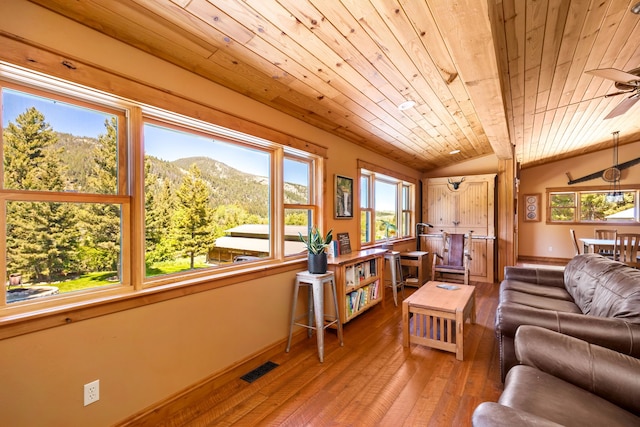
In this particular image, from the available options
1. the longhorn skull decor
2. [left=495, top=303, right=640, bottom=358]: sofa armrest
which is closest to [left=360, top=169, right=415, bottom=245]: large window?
the longhorn skull decor

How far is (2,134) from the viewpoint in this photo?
4.52 ft

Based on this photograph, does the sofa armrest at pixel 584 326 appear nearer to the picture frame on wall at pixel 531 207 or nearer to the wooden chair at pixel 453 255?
the wooden chair at pixel 453 255

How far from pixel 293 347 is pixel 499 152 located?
437 cm

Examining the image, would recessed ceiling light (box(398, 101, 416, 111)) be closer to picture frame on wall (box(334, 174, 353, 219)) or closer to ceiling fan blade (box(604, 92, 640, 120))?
picture frame on wall (box(334, 174, 353, 219))

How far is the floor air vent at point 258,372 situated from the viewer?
7.71 ft

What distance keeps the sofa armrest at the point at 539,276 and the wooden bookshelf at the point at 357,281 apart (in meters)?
1.52

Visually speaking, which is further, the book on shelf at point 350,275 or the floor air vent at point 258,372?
the book on shelf at point 350,275

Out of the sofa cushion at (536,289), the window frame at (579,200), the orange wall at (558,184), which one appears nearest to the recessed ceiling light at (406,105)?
the sofa cushion at (536,289)

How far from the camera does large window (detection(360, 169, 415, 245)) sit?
4727mm

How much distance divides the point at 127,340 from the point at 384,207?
14.4ft

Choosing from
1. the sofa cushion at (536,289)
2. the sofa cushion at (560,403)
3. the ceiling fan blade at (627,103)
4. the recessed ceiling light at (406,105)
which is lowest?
the sofa cushion at (560,403)

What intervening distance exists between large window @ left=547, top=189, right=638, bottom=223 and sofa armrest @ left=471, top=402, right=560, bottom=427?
8732 mm

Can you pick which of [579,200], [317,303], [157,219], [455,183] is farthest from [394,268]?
[579,200]

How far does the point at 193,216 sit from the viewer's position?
2.26m
